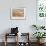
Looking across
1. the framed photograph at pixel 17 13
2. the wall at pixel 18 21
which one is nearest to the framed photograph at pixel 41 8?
the wall at pixel 18 21

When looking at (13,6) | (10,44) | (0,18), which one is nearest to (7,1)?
(13,6)

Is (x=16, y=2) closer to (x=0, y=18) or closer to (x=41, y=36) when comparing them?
(x=0, y=18)

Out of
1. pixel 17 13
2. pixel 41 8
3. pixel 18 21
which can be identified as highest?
pixel 41 8

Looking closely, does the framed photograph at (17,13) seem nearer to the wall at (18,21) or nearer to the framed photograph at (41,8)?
the wall at (18,21)

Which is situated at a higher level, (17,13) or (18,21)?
(17,13)

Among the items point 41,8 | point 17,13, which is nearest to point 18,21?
point 17,13

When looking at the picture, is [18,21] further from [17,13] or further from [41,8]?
[41,8]

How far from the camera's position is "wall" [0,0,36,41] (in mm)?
6449

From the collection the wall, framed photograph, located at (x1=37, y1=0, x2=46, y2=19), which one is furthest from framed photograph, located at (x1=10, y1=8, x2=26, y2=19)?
framed photograph, located at (x1=37, y1=0, x2=46, y2=19)

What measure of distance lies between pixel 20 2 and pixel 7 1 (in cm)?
53

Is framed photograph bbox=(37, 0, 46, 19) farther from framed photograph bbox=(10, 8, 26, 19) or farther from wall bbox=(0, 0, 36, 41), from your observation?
framed photograph bbox=(10, 8, 26, 19)

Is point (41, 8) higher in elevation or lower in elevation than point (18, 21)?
higher

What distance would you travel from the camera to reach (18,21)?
6.51 meters

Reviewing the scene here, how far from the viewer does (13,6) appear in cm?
646
